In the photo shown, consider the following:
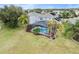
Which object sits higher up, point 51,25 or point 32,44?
point 51,25

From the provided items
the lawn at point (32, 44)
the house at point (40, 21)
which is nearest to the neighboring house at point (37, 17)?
the house at point (40, 21)

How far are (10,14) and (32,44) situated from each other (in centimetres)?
31

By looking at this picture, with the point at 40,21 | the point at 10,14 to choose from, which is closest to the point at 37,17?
the point at 40,21

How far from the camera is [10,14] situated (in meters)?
1.18

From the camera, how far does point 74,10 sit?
120 cm

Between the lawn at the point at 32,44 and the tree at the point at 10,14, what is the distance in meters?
0.07

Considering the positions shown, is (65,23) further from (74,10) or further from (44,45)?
(44,45)

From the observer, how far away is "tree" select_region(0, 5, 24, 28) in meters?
1.18

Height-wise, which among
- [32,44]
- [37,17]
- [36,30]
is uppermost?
[37,17]

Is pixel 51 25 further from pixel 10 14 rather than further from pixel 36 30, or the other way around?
pixel 10 14

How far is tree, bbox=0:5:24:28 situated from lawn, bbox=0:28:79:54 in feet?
0.23

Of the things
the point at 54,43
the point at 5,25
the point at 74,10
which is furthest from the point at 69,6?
the point at 5,25

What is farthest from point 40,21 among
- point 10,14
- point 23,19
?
point 10,14
